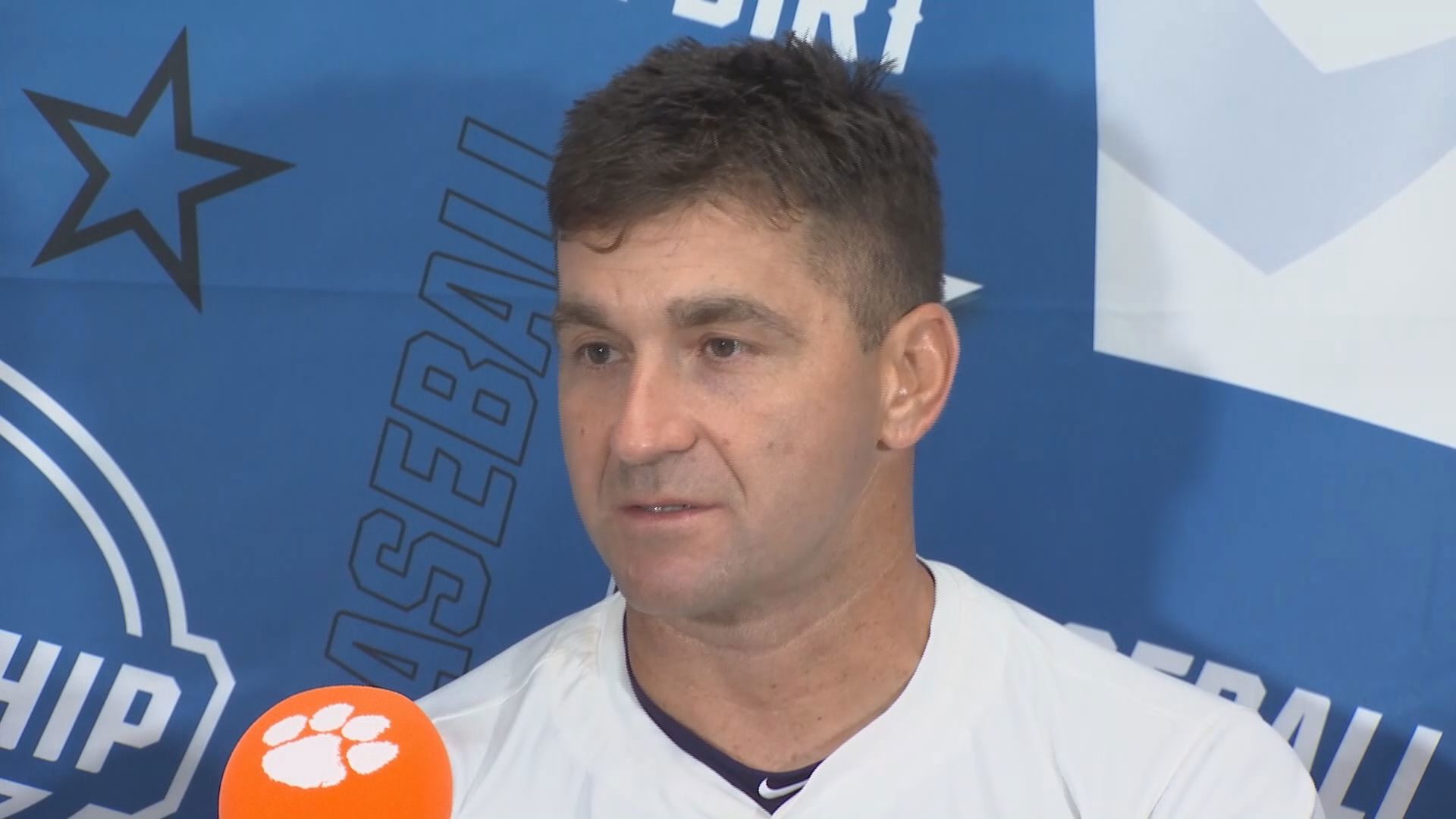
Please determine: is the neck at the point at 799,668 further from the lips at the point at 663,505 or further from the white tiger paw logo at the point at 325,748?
the white tiger paw logo at the point at 325,748

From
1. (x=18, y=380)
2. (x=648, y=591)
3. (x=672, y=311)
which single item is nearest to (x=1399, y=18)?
(x=672, y=311)

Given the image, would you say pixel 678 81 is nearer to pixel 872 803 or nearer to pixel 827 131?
pixel 827 131

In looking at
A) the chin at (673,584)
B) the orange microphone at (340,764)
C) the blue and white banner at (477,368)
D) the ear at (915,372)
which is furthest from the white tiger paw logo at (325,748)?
the blue and white banner at (477,368)

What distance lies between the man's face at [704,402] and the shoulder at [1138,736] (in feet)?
0.79

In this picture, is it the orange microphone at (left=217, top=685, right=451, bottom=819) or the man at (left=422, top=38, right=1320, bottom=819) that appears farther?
the man at (left=422, top=38, right=1320, bottom=819)

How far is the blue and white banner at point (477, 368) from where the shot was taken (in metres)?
1.68

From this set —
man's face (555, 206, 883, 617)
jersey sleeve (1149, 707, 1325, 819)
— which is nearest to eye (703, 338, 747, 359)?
man's face (555, 206, 883, 617)

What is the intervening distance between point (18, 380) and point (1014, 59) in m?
1.16

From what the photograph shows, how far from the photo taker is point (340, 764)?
0.99 meters

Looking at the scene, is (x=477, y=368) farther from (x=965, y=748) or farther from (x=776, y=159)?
(x=965, y=748)

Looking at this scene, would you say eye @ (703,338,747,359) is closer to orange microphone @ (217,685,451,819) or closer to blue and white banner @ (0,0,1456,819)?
orange microphone @ (217,685,451,819)

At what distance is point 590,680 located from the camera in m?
1.45

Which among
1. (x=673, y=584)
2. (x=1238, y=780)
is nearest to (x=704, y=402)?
(x=673, y=584)

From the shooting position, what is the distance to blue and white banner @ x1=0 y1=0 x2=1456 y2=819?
1682mm
